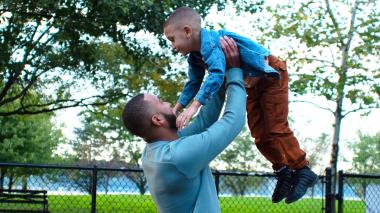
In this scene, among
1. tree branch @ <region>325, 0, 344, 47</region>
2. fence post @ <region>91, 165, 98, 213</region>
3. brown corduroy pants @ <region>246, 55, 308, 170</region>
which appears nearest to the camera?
brown corduroy pants @ <region>246, 55, 308, 170</region>

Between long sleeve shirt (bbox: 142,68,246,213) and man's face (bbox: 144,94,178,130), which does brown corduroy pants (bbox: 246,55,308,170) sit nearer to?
long sleeve shirt (bbox: 142,68,246,213)

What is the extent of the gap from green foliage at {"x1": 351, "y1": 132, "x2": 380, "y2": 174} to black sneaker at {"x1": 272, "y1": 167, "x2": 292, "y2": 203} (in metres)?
40.5

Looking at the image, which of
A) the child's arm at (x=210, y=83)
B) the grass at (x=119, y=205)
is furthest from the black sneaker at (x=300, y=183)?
the grass at (x=119, y=205)

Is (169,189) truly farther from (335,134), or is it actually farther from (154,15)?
(335,134)

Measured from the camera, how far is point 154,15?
31.3 feet

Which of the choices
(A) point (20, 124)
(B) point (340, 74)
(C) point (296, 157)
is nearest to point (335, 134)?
(B) point (340, 74)

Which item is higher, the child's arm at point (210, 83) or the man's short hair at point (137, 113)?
the child's arm at point (210, 83)

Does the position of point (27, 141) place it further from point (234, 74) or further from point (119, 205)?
point (234, 74)

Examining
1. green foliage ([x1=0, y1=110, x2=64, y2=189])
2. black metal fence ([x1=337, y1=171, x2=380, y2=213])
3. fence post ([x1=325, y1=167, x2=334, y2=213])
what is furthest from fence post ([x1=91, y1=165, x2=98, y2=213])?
green foliage ([x1=0, y1=110, x2=64, y2=189])

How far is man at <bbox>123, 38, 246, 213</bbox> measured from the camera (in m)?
2.37

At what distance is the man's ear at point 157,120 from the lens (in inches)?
98.0

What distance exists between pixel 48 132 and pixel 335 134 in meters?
22.8

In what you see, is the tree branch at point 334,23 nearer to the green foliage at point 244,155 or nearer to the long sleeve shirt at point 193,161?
the long sleeve shirt at point 193,161

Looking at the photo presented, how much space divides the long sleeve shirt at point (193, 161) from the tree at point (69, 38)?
6.65 m
